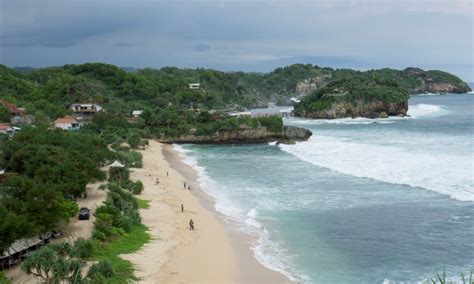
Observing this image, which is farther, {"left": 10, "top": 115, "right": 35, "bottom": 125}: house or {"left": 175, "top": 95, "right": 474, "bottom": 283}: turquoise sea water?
{"left": 10, "top": 115, "right": 35, "bottom": 125}: house

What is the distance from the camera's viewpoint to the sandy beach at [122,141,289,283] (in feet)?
67.4

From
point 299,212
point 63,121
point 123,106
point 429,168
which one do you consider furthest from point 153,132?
point 299,212

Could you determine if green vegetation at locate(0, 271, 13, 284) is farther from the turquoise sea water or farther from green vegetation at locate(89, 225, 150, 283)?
the turquoise sea water

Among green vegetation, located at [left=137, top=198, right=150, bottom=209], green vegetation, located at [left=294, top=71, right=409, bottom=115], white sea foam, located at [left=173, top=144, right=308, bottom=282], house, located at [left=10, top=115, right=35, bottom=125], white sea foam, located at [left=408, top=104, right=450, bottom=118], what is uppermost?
green vegetation, located at [left=294, top=71, right=409, bottom=115]

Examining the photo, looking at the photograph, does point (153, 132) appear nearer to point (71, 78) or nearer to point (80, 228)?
point (71, 78)

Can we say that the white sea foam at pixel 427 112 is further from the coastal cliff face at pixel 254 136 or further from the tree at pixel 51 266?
the tree at pixel 51 266

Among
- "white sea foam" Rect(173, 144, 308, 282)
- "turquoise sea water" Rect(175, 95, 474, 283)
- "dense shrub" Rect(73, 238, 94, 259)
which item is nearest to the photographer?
"dense shrub" Rect(73, 238, 94, 259)

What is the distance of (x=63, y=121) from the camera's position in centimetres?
6744

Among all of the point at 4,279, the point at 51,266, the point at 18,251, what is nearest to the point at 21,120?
the point at 18,251

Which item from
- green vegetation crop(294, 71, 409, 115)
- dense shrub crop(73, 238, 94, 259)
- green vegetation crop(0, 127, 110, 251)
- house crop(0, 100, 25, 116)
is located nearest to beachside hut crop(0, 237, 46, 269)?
green vegetation crop(0, 127, 110, 251)

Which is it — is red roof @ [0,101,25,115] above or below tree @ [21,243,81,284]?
above

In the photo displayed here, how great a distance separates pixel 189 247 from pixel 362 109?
9129 cm

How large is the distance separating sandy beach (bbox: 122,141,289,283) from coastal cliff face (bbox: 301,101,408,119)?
75460 mm

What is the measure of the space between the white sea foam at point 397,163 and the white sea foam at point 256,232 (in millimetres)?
12585
